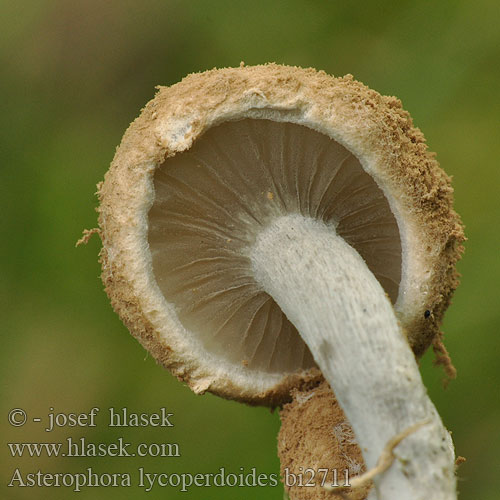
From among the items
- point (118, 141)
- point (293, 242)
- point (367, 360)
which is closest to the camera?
point (367, 360)

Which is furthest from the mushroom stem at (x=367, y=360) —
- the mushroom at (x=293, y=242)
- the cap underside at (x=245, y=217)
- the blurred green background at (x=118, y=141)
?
the blurred green background at (x=118, y=141)

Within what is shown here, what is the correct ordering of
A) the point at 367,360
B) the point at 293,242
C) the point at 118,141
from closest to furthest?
1. the point at 367,360
2. the point at 293,242
3. the point at 118,141

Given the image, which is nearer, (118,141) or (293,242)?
(293,242)

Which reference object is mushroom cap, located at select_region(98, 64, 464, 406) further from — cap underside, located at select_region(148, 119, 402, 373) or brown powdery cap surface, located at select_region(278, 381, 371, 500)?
brown powdery cap surface, located at select_region(278, 381, 371, 500)

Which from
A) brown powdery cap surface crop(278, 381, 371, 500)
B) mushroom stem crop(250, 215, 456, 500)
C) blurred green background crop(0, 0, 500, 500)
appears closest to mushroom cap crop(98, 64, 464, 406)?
mushroom stem crop(250, 215, 456, 500)

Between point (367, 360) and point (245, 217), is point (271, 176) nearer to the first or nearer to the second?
point (245, 217)

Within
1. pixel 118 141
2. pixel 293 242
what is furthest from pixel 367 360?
pixel 118 141
